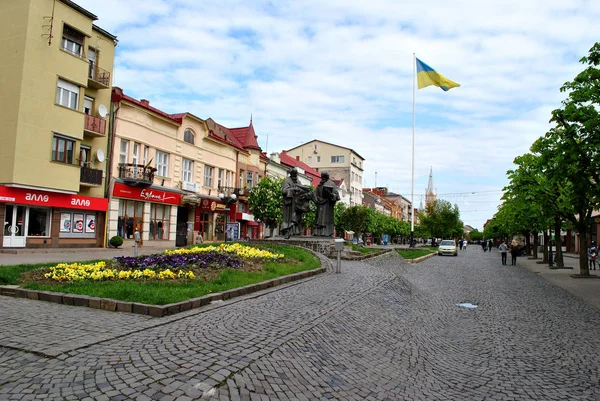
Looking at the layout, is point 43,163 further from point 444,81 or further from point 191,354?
point 444,81

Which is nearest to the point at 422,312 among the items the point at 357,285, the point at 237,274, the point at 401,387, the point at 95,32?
the point at 357,285

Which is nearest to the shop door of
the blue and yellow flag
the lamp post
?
the lamp post

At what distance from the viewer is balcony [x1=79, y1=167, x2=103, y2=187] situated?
27984 millimetres

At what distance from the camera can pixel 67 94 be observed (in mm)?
26672

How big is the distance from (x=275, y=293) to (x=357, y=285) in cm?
311

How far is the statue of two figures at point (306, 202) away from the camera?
19.7 metres

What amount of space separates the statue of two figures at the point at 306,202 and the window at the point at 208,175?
2243 cm

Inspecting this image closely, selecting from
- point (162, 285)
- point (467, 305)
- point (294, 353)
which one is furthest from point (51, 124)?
point (294, 353)

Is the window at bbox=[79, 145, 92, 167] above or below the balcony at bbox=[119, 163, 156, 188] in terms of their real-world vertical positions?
above

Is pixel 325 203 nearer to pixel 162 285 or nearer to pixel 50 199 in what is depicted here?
pixel 162 285

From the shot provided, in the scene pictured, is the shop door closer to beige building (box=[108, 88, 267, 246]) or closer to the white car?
beige building (box=[108, 88, 267, 246])

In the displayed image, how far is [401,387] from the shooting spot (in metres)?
5.68

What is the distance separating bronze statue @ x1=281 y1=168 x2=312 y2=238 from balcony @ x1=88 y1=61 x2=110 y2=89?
53.0ft

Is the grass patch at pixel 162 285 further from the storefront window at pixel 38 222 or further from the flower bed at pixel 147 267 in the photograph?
the storefront window at pixel 38 222
